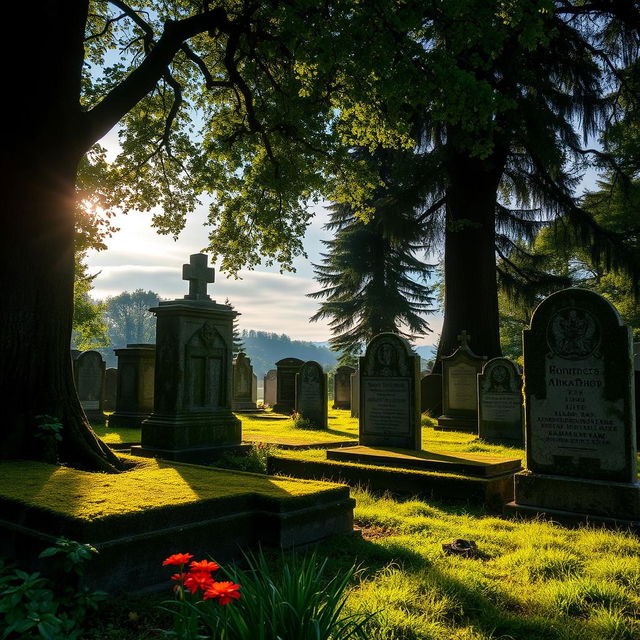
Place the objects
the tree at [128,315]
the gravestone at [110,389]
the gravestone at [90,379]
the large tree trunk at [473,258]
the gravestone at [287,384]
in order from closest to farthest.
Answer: the gravestone at [90,379] < the large tree trunk at [473,258] < the gravestone at [287,384] < the gravestone at [110,389] < the tree at [128,315]

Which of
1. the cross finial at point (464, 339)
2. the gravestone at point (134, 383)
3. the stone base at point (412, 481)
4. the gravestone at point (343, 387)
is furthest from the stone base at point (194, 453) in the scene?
the gravestone at point (343, 387)

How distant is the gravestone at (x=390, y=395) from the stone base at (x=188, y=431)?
7.73ft

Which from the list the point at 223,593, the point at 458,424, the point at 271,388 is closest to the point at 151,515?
the point at 223,593

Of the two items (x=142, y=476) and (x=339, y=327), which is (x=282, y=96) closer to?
(x=142, y=476)

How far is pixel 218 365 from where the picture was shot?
31.2 ft

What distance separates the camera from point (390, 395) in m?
8.75

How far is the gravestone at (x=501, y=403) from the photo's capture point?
1217 centimetres

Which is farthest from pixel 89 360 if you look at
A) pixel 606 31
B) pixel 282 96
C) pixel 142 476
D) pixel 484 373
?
pixel 606 31

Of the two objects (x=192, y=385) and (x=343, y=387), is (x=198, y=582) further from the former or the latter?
(x=343, y=387)

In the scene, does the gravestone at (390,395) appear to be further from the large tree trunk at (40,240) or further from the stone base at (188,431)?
the large tree trunk at (40,240)

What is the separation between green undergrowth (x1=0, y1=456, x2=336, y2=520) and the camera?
359 centimetres

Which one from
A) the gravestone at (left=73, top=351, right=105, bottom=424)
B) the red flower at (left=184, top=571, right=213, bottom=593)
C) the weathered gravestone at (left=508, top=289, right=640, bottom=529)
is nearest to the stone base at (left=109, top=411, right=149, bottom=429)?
the gravestone at (left=73, top=351, right=105, bottom=424)

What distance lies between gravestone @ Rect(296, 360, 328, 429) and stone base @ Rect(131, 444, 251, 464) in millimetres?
5901

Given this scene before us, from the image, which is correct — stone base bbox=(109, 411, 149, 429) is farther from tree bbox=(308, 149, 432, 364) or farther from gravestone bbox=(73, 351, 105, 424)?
tree bbox=(308, 149, 432, 364)
